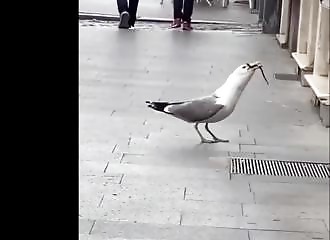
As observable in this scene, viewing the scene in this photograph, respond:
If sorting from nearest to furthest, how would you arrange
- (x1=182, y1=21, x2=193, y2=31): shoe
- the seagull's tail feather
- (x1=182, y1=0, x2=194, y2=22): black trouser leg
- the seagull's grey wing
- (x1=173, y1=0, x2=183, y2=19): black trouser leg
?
the seagull's grey wing → the seagull's tail feather → (x1=173, y1=0, x2=183, y2=19): black trouser leg → (x1=182, y1=0, x2=194, y2=22): black trouser leg → (x1=182, y1=21, x2=193, y2=31): shoe

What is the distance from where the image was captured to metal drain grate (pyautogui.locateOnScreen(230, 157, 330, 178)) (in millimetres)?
1416

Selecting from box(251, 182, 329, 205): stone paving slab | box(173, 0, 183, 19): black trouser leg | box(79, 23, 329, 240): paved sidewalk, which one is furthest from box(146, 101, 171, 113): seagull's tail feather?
box(173, 0, 183, 19): black trouser leg

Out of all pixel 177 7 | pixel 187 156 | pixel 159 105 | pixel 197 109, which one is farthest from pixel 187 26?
pixel 187 156

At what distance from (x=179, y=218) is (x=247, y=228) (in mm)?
130

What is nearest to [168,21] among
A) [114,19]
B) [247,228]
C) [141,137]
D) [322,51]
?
[114,19]

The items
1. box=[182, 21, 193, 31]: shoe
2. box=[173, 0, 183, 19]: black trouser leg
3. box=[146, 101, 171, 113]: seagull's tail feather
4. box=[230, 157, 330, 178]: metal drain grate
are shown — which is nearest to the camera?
box=[230, 157, 330, 178]: metal drain grate

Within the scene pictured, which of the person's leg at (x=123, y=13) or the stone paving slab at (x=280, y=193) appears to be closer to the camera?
the stone paving slab at (x=280, y=193)

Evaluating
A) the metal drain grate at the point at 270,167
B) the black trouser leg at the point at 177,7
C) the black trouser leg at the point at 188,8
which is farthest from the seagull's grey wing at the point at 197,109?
the black trouser leg at the point at 188,8

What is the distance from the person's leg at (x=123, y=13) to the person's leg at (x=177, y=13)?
256 mm

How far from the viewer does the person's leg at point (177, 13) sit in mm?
3522

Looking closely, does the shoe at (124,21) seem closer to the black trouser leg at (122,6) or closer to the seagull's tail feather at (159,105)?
the black trouser leg at (122,6)

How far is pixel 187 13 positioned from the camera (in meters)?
3.67

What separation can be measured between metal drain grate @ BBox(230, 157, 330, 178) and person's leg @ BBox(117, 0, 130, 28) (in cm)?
221

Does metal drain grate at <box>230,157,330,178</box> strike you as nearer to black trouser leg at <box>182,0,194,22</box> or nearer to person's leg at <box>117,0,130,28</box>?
black trouser leg at <box>182,0,194,22</box>
